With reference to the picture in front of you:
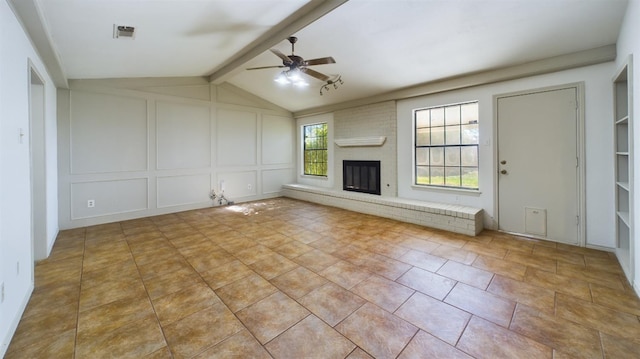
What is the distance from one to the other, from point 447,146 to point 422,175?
71cm

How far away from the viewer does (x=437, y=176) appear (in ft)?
15.5

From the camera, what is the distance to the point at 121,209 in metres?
4.87

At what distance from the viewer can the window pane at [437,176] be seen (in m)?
4.68

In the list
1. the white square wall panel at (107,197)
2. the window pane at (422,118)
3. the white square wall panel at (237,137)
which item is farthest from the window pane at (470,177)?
the white square wall panel at (107,197)

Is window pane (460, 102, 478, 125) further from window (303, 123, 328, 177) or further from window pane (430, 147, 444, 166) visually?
window (303, 123, 328, 177)

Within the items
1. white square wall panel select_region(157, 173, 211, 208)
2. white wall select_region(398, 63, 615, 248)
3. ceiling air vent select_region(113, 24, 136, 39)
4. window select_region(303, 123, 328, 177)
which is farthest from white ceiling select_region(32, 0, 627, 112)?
window select_region(303, 123, 328, 177)

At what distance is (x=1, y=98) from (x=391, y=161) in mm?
5072

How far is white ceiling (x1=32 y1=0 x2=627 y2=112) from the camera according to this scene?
2646mm

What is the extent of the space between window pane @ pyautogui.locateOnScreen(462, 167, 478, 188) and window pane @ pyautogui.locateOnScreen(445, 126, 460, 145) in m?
0.49

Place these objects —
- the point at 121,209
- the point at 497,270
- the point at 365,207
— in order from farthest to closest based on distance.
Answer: the point at 365,207 < the point at 121,209 < the point at 497,270

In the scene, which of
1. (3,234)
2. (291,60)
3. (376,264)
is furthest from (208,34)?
(376,264)

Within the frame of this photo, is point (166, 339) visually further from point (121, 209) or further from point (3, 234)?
point (121, 209)

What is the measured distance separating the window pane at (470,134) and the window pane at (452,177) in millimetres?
482

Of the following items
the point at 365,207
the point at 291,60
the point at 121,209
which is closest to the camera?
the point at 291,60
